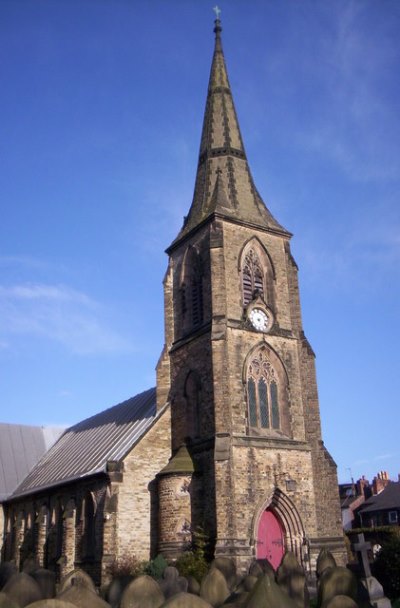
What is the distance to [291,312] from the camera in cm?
3005

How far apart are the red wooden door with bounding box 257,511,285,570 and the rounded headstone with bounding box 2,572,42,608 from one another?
581 inches

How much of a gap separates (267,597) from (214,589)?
401cm

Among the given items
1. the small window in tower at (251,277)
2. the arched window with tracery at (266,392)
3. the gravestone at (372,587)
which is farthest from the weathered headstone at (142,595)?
the small window in tower at (251,277)

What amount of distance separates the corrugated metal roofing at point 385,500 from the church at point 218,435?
29854 millimetres

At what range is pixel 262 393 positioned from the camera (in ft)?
90.7

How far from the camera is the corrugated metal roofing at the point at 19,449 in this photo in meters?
39.8

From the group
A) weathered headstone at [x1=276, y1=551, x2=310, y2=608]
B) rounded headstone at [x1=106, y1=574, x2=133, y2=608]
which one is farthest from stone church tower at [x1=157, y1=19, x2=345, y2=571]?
rounded headstone at [x1=106, y1=574, x2=133, y2=608]

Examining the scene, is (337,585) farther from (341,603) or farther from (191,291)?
(191,291)

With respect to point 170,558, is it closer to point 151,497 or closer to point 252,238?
point 151,497

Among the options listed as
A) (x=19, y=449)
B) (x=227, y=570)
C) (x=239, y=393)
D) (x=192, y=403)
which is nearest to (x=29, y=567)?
(x=227, y=570)

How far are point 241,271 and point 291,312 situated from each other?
3.18m

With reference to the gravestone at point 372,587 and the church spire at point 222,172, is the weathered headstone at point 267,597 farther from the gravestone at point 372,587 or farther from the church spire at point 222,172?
the church spire at point 222,172

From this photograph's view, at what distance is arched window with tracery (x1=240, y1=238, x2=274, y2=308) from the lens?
29305 mm

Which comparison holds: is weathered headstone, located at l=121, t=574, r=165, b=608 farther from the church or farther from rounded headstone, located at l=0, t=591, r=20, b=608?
the church
